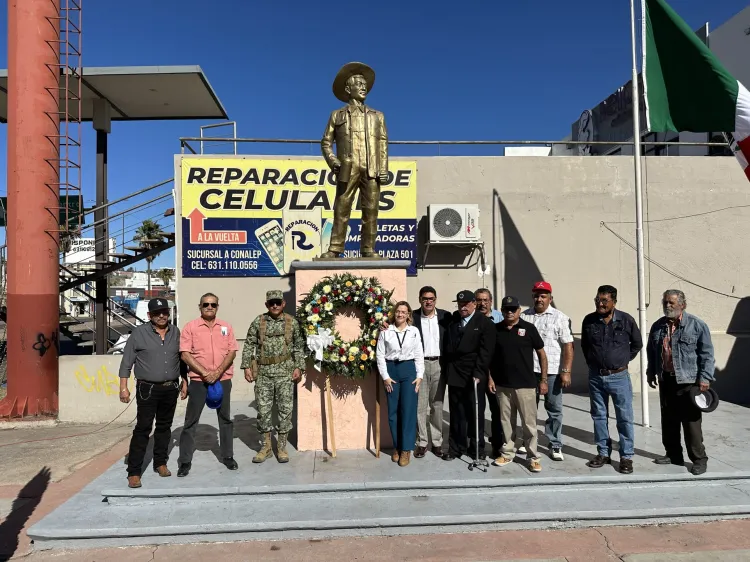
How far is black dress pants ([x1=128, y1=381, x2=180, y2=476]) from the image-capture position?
4.67 m

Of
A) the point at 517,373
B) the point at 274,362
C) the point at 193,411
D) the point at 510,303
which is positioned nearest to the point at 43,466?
the point at 193,411

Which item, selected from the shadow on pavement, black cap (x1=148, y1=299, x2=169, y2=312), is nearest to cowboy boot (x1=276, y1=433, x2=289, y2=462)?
black cap (x1=148, y1=299, x2=169, y2=312)

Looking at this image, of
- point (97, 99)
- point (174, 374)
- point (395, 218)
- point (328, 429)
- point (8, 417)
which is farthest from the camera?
point (97, 99)

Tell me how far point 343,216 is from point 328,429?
8.19ft

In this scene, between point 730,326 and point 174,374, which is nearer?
point 174,374

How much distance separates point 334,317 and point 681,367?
3.53 m

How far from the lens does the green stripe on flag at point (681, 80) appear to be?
6.55m

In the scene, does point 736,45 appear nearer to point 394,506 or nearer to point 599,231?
point 599,231

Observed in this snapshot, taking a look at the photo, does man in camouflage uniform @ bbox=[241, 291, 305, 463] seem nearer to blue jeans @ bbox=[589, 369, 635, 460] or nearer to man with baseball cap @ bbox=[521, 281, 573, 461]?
man with baseball cap @ bbox=[521, 281, 573, 461]

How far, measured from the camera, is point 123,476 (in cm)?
500

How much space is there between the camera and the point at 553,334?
17.4 feet

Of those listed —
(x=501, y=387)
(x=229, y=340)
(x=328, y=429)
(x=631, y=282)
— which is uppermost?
(x=631, y=282)

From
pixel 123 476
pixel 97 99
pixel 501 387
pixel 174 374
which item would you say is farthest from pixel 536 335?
pixel 97 99

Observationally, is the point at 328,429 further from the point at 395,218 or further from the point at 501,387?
the point at 395,218
